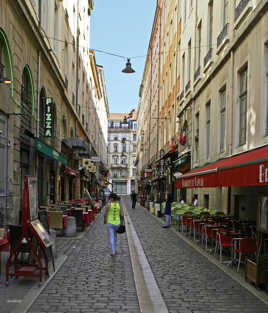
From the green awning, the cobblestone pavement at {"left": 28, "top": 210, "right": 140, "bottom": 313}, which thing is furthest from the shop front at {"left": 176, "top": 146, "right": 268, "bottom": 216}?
the green awning

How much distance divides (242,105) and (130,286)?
888 cm

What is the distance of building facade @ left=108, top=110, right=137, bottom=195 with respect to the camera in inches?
4080

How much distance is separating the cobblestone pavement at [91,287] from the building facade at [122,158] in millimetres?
91601

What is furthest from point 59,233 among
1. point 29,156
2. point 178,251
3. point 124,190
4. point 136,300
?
point 124,190

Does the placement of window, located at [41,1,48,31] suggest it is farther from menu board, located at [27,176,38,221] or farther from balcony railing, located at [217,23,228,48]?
menu board, located at [27,176,38,221]

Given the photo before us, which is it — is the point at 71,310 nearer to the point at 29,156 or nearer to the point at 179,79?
the point at 29,156

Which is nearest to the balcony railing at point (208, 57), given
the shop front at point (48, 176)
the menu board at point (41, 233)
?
the shop front at point (48, 176)

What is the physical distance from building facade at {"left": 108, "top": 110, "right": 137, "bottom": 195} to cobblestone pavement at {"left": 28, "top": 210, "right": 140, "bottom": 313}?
9160 centimetres

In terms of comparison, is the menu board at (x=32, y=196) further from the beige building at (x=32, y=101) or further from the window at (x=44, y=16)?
the window at (x=44, y=16)

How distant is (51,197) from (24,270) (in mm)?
14658

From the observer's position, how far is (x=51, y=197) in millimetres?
21156

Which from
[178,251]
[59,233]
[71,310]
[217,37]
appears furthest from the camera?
[217,37]

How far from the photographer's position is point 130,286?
6.70 meters

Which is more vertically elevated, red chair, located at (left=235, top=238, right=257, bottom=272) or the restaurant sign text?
the restaurant sign text
